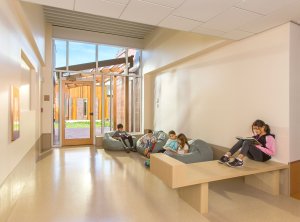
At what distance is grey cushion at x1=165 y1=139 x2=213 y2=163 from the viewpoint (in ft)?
13.8

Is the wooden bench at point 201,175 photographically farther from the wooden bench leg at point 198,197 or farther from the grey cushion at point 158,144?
the grey cushion at point 158,144

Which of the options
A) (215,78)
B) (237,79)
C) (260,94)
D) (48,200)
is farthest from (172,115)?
(48,200)

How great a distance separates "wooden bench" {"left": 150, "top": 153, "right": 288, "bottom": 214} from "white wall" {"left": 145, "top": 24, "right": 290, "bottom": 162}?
1.27 feet

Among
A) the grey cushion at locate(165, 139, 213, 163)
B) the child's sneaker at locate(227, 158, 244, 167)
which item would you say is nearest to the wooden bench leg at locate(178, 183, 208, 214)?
the child's sneaker at locate(227, 158, 244, 167)

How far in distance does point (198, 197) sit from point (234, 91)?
91.0 inches

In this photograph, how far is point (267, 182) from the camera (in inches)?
128

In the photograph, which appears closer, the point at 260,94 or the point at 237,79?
the point at 260,94

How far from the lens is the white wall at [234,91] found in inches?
126

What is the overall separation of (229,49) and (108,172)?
3.46 metres

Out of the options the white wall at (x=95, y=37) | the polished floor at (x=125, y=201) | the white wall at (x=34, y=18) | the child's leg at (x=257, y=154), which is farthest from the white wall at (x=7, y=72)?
the white wall at (x=95, y=37)

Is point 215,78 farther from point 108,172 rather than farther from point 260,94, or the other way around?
point 108,172

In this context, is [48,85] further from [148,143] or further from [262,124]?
[262,124]

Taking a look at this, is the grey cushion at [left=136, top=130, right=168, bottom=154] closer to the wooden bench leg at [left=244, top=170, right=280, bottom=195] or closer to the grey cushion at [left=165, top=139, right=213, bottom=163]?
the grey cushion at [left=165, top=139, right=213, bottom=163]

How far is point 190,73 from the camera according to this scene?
5441 millimetres
